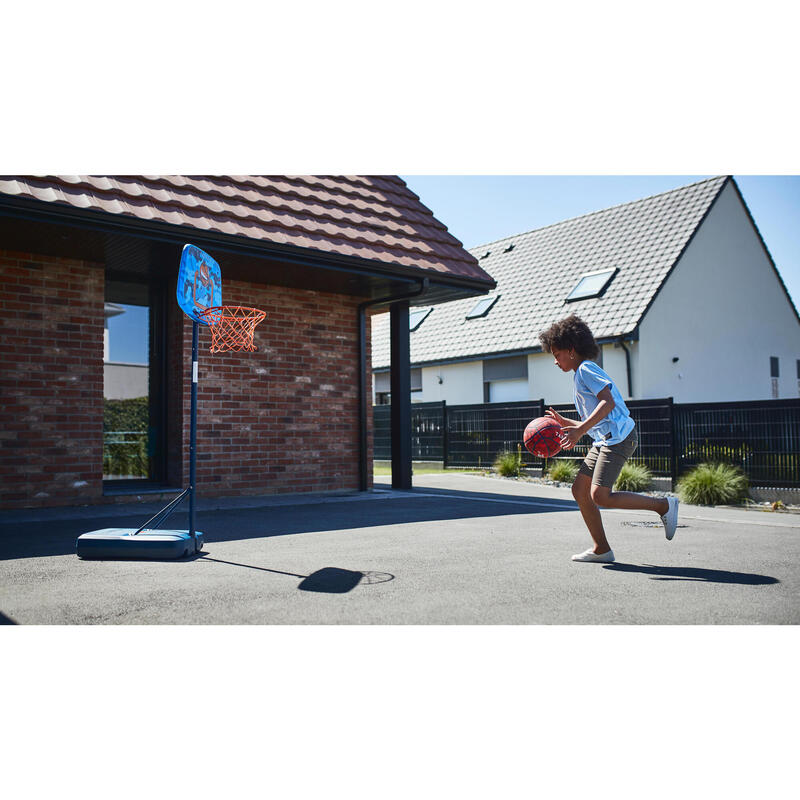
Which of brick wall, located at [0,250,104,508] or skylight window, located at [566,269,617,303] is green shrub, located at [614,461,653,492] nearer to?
skylight window, located at [566,269,617,303]

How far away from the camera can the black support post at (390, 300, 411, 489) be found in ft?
36.4

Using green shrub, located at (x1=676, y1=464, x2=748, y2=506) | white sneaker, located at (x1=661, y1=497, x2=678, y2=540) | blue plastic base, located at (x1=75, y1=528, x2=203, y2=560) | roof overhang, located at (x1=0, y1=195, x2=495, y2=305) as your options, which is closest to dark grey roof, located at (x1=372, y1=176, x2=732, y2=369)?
green shrub, located at (x1=676, y1=464, x2=748, y2=506)

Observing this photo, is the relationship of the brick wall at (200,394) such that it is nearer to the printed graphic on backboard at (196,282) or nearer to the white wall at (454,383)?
the printed graphic on backboard at (196,282)

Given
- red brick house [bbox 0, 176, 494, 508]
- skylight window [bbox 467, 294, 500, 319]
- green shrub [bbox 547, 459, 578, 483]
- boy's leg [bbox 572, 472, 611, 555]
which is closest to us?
boy's leg [bbox 572, 472, 611, 555]

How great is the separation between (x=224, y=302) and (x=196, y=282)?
13.3ft

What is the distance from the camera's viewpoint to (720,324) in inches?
781

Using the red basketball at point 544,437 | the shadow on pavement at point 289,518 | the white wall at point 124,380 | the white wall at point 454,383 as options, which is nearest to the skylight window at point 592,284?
the white wall at point 454,383

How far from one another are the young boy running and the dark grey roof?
39.4 ft

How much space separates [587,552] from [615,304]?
1379 cm

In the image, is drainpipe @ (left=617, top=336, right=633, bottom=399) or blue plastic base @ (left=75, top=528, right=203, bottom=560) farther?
drainpipe @ (left=617, top=336, right=633, bottom=399)

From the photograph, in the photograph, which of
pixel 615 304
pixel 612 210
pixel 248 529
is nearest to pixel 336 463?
pixel 248 529

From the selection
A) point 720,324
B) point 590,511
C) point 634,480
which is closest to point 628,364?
point 720,324

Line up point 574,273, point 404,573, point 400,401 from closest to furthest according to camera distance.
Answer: point 404,573
point 400,401
point 574,273

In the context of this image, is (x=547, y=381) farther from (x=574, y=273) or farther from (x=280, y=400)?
(x=280, y=400)
